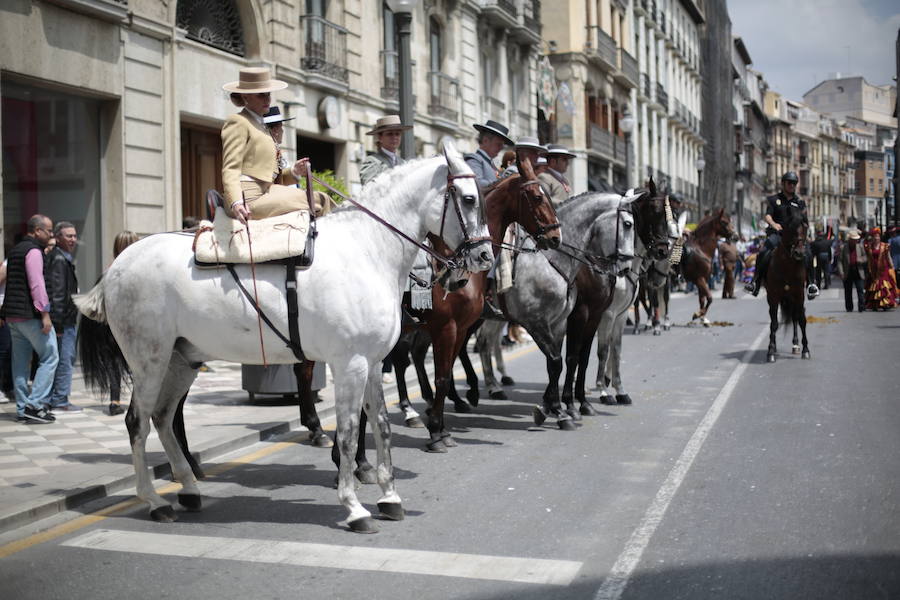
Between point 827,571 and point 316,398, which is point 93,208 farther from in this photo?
point 827,571

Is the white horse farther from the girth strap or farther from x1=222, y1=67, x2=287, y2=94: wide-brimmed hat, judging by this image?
x1=222, y1=67, x2=287, y2=94: wide-brimmed hat

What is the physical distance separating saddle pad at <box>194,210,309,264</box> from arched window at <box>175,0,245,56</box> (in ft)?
38.1

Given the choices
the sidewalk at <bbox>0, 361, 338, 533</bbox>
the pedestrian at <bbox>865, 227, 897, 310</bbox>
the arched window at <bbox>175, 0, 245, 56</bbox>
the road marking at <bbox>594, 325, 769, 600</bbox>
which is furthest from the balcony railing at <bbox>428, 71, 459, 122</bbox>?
the road marking at <bbox>594, 325, 769, 600</bbox>

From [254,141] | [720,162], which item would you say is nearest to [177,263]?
[254,141]

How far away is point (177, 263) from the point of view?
→ 5.94 meters

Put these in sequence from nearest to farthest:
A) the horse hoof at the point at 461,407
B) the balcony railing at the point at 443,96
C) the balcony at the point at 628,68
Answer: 1. the horse hoof at the point at 461,407
2. the balcony railing at the point at 443,96
3. the balcony at the point at 628,68

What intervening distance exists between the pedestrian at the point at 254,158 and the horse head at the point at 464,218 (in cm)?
92

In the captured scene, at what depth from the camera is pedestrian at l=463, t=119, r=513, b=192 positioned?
8.85m

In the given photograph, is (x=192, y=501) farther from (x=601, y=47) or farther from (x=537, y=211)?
(x=601, y=47)

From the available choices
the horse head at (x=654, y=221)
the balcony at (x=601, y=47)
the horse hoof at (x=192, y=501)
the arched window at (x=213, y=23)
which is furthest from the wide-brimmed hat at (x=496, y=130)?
the balcony at (x=601, y=47)

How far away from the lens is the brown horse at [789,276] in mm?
13805

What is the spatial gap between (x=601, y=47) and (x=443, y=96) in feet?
60.6

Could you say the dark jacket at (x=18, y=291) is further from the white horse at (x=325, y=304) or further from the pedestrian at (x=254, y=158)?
the pedestrian at (x=254, y=158)

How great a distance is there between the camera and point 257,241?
576cm
